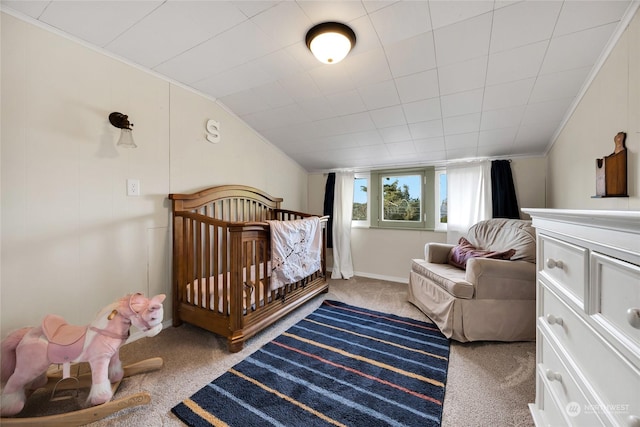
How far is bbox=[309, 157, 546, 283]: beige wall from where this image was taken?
9.22 ft

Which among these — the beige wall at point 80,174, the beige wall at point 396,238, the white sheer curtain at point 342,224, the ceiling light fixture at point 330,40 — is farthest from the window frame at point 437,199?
the beige wall at point 80,174

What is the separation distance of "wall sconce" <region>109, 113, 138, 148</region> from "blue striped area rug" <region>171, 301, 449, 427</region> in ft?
5.68

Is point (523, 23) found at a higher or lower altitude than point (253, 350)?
higher

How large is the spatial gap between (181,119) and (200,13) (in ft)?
3.24

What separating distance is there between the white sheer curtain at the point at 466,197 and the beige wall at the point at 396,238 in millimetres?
236

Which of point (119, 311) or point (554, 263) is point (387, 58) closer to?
point (554, 263)

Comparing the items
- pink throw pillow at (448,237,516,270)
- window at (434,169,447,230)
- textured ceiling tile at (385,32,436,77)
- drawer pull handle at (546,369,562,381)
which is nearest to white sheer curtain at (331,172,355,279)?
window at (434,169,447,230)

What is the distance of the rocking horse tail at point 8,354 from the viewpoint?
119 centimetres

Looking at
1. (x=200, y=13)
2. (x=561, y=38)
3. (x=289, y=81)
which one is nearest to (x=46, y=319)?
(x=200, y=13)

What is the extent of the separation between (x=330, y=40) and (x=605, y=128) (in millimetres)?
1726

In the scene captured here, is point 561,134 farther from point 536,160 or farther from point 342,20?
point 342,20

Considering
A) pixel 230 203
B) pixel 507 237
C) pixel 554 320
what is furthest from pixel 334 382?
pixel 507 237

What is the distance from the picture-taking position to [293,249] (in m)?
2.25

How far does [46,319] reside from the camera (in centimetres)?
128
